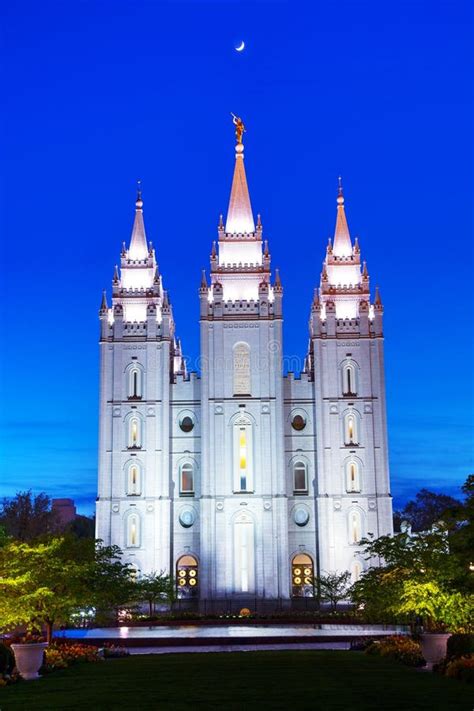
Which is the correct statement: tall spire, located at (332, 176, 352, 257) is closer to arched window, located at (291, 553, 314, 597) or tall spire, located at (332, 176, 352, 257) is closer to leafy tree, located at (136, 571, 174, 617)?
arched window, located at (291, 553, 314, 597)

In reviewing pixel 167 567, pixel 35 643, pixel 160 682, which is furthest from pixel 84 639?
pixel 167 567

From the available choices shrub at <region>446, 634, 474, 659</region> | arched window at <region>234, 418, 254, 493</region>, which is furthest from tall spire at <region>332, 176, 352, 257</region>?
shrub at <region>446, 634, 474, 659</region>

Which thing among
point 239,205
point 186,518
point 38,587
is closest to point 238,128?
point 239,205

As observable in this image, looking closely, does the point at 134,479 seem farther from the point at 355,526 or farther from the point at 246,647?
the point at 246,647

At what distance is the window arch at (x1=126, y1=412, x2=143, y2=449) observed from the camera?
223 ft

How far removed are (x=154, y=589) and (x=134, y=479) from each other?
10.7m

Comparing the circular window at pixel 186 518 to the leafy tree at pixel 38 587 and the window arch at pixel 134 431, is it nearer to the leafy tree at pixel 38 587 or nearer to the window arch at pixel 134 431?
the window arch at pixel 134 431

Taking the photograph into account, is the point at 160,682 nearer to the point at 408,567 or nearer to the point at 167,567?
the point at 408,567

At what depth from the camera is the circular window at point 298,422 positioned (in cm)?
6944

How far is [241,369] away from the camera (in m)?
68.6

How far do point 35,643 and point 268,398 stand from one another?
140 feet

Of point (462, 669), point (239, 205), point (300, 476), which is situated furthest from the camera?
point (239, 205)

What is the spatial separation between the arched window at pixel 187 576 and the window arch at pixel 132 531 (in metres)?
3.36

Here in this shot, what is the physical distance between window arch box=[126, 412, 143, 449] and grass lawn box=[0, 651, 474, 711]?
128 feet
